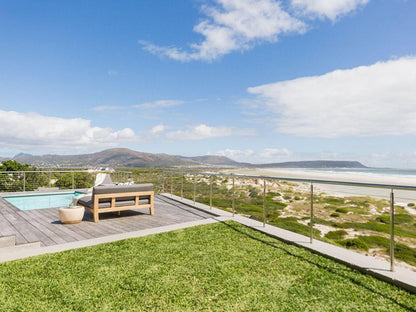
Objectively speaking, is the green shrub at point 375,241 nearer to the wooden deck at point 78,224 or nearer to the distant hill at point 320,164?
the wooden deck at point 78,224

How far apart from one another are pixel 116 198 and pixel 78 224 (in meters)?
0.83

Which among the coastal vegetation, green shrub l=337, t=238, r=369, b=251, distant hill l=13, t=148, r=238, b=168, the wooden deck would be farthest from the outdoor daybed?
green shrub l=337, t=238, r=369, b=251

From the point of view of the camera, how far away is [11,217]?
5.14 metres

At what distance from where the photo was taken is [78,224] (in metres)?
4.67

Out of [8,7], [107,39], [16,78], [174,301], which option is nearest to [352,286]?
[174,301]

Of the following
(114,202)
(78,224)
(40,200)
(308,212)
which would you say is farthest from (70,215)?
(308,212)

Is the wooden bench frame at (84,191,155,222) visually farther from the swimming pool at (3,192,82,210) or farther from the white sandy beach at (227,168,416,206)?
the white sandy beach at (227,168,416,206)

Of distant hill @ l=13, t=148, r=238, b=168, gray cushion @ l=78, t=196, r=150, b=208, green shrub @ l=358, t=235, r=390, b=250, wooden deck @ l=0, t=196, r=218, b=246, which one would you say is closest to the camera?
wooden deck @ l=0, t=196, r=218, b=246

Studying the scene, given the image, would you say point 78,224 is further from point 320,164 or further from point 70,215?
point 320,164

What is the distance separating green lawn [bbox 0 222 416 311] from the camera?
6.93ft

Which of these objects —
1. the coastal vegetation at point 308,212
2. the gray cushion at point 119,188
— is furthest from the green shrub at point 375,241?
the gray cushion at point 119,188

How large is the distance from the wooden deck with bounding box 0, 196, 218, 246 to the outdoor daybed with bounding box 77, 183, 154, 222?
26 cm

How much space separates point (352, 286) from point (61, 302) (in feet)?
9.00

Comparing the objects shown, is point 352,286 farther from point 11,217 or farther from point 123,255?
point 11,217
